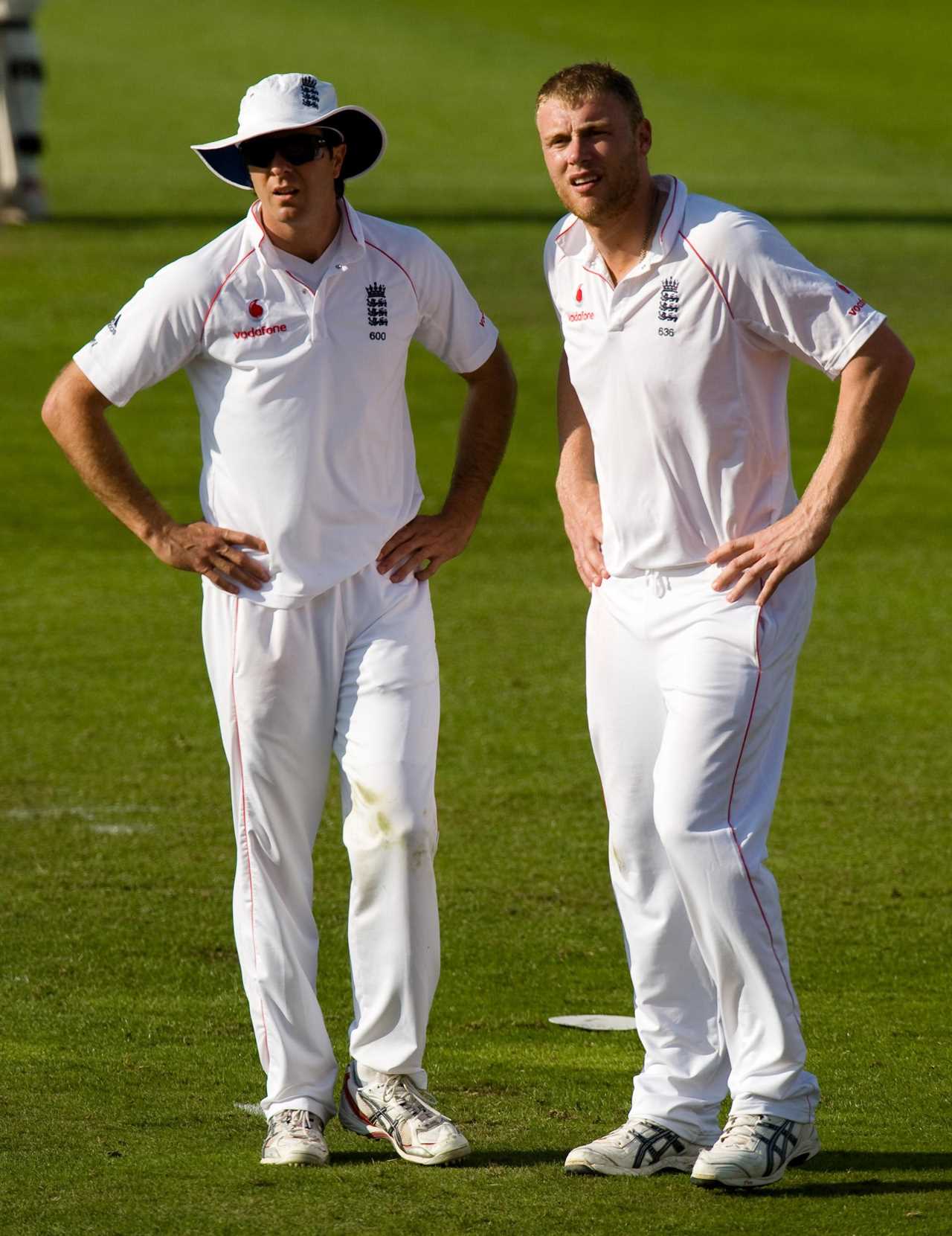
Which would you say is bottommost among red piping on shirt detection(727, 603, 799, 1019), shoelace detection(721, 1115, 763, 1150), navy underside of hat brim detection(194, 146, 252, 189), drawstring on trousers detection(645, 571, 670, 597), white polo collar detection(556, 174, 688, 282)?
shoelace detection(721, 1115, 763, 1150)

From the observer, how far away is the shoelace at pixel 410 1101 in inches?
200

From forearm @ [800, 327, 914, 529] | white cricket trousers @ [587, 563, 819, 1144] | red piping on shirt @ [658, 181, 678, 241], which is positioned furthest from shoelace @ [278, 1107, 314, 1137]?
red piping on shirt @ [658, 181, 678, 241]

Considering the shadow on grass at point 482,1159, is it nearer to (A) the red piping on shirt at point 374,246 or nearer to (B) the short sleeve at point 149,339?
(B) the short sleeve at point 149,339

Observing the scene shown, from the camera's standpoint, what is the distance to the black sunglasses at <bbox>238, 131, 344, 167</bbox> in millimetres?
5047

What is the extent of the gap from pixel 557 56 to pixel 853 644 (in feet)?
102

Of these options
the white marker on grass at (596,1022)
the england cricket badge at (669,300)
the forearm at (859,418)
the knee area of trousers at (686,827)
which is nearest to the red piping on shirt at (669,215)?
the england cricket badge at (669,300)

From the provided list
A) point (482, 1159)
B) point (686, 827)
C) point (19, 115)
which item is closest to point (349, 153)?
point (686, 827)

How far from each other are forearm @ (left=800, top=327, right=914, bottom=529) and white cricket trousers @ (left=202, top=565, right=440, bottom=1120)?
1.01m

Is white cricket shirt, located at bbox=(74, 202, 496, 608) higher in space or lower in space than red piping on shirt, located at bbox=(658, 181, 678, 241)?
lower

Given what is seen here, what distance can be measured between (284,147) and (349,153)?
0.31m

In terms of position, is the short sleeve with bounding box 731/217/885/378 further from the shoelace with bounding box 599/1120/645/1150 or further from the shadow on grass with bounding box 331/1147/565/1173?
the shadow on grass with bounding box 331/1147/565/1173

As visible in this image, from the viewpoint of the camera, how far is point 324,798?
5.18m

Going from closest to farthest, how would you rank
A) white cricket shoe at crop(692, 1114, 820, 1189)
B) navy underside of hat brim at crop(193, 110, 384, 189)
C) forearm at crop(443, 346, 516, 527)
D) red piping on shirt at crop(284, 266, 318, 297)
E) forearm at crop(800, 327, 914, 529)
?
white cricket shoe at crop(692, 1114, 820, 1189)
forearm at crop(800, 327, 914, 529)
red piping on shirt at crop(284, 266, 318, 297)
navy underside of hat brim at crop(193, 110, 384, 189)
forearm at crop(443, 346, 516, 527)

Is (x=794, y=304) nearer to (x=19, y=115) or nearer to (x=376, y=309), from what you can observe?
(x=376, y=309)
